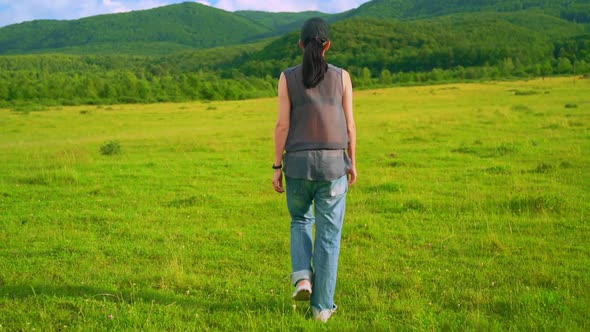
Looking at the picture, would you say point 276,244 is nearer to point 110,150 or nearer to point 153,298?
point 153,298

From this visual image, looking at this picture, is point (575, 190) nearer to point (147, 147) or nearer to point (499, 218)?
point (499, 218)

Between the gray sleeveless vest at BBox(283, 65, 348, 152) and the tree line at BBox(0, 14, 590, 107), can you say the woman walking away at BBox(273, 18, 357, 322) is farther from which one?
the tree line at BBox(0, 14, 590, 107)

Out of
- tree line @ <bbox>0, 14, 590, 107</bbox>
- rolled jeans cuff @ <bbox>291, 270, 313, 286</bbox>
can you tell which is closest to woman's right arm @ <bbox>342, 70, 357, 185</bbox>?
rolled jeans cuff @ <bbox>291, 270, 313, 286</bbox>

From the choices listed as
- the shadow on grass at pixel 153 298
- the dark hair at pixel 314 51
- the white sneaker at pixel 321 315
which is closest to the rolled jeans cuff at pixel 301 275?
the white sneaker at pixel 321 315

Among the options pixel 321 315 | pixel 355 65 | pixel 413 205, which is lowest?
pixel 413 205

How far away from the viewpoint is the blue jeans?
14.9 feet

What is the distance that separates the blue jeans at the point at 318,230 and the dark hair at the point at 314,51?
841 mm

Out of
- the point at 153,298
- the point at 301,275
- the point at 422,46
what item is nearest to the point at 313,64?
the point at 301,275

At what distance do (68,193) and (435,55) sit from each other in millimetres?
129894

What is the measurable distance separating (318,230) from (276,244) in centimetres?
301

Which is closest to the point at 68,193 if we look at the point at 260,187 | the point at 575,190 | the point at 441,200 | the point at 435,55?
Answer: the point at 260,187

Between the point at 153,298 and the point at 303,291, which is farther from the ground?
the point at 303,291

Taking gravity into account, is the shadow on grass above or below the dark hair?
below

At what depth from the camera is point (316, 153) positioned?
4.44 metres
